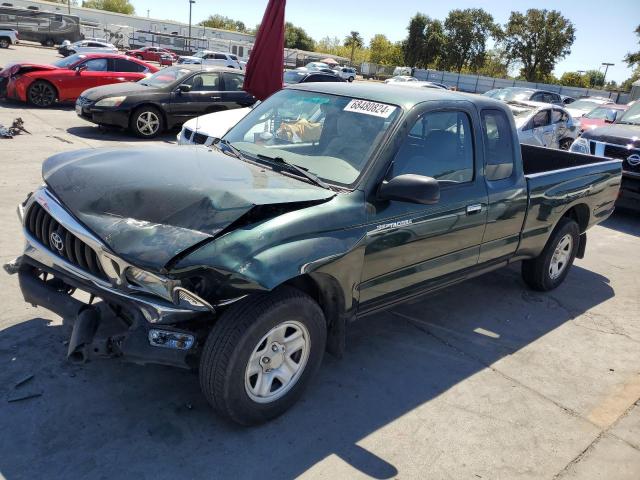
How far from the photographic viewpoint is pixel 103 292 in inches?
111

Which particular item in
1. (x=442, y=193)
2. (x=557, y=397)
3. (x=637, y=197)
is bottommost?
(x=557, y=397)

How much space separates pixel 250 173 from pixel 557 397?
2.62m

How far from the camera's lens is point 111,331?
286 centimetres

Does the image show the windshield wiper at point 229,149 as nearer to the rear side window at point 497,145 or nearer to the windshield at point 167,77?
the rear side window at point 497,145

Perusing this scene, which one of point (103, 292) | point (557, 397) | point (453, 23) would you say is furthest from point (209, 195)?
point (453, 23)

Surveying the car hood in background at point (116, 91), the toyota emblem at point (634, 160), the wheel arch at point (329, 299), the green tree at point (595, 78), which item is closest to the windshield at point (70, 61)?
the car hood in background at point (116, 91)

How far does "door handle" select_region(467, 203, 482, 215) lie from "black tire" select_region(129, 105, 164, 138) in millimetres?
9100

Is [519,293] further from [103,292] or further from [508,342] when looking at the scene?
[103,292]

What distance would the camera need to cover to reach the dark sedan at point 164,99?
11.2m

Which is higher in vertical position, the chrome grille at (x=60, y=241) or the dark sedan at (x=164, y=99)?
the dark sedan at (x=164, y=99)

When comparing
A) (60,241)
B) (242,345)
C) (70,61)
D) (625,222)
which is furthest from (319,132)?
(70,61)

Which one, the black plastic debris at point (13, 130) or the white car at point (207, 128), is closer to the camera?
the white car at point (207, 128)

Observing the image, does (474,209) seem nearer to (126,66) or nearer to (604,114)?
(126,66)

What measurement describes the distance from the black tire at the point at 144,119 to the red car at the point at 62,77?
4043mm
